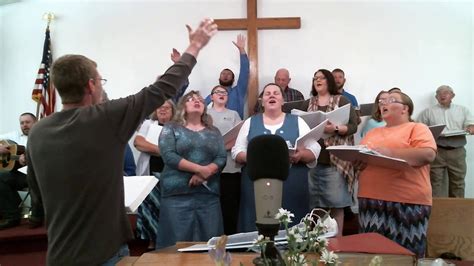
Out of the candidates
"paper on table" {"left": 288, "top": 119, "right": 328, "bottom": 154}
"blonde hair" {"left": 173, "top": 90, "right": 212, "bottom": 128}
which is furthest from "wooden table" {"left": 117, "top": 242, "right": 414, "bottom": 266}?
"blonde hair" {"left": 173, "top": 90, "right": 212, "bottom": 128}

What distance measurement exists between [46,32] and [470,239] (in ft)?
16.6

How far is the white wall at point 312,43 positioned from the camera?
5344mm

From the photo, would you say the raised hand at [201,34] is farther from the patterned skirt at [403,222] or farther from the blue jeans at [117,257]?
the patterned skirt at [403,222]

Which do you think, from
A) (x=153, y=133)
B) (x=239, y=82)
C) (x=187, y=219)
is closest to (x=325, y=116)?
(x=187, y=219)

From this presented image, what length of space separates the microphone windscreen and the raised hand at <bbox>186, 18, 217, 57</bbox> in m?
0.48

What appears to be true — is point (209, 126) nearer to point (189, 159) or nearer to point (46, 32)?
point (189, 159)

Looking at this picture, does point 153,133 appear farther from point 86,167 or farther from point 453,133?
point 453,133

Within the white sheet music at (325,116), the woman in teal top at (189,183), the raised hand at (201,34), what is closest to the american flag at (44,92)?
the woman in teal top at (189,183)

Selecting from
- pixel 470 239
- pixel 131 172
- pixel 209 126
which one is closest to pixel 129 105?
pixel 209 126

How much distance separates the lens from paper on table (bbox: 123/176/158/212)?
1.63m

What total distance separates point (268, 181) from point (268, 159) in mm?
59

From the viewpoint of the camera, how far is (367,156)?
7.61 feet

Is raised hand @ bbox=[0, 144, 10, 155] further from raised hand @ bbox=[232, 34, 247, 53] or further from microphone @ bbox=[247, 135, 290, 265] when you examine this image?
microphone @ bbox=[247, 135, 290, 265]

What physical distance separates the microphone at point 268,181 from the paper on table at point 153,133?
276 cm
